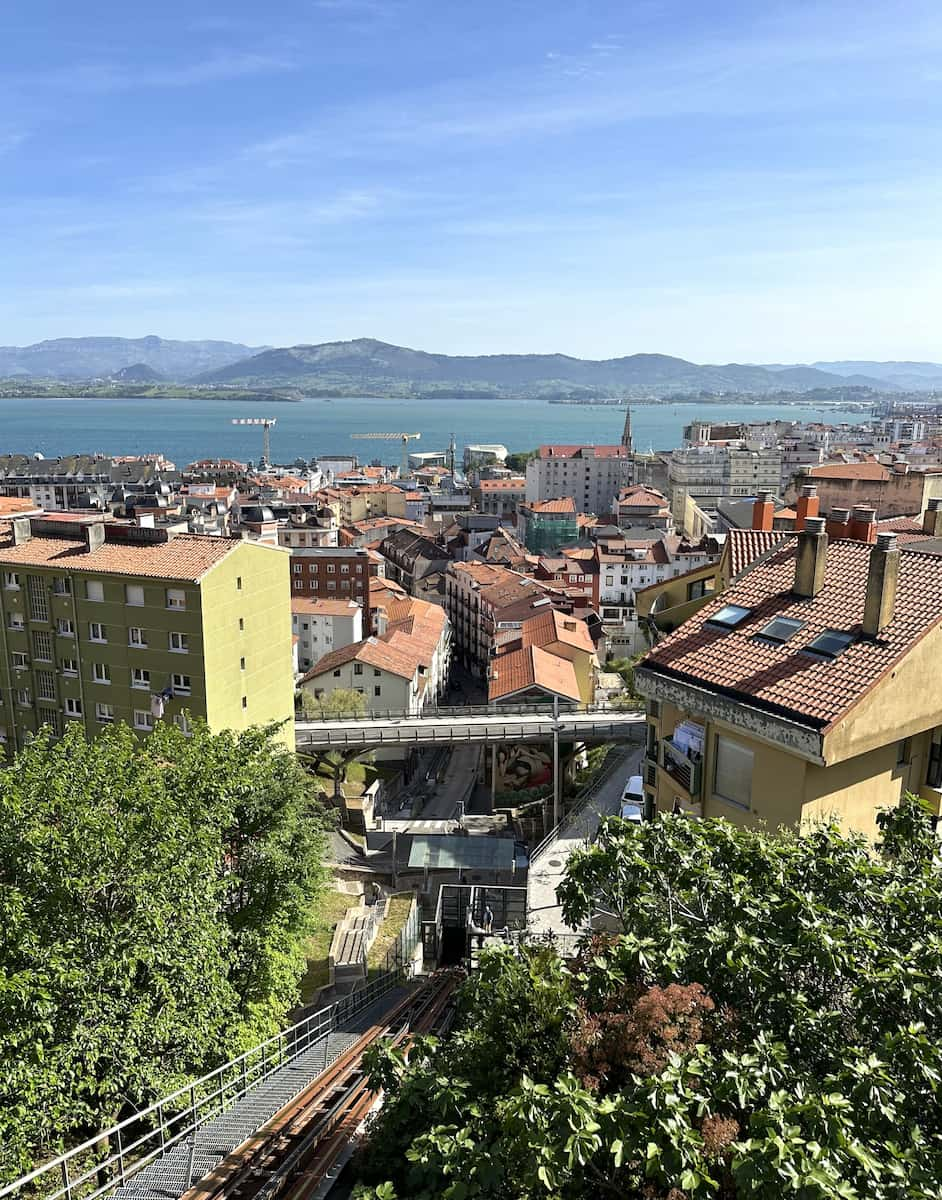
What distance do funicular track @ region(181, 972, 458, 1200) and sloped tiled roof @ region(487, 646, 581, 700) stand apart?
31218 mm

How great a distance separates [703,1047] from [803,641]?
9.88 m

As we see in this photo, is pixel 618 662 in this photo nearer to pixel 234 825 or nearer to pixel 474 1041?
pixel 234 825

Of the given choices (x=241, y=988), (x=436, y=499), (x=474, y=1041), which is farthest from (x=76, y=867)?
(x=436, y=499)

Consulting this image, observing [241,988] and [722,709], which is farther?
[241,988]

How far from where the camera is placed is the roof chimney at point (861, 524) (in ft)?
69.3

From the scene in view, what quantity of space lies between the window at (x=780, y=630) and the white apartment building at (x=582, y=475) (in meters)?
130

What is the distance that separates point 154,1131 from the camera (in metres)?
12.6

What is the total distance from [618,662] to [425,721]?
2250cm

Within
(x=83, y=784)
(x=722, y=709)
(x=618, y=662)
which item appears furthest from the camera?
(x=618, y=662)

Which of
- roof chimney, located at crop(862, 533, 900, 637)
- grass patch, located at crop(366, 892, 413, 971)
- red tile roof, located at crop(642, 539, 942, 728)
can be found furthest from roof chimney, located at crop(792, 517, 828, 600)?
grass patch, located at crop(366, 892, 413, 971)

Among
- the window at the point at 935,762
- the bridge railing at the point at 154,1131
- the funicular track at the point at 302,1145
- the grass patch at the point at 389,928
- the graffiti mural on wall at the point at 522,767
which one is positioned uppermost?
the window at the point at 935,762

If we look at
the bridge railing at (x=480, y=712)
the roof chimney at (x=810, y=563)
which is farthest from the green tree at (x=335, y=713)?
the roof chimney at (x=810, y=563)

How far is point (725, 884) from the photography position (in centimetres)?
1085

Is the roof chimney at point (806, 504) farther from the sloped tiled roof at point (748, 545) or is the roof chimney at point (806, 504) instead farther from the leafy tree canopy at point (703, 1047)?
the leafy tree canopy at point (703, 1047)
